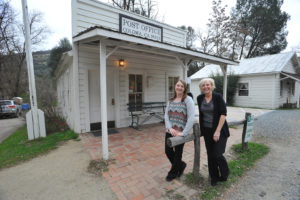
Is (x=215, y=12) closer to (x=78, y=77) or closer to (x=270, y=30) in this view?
(x=270, y=30)

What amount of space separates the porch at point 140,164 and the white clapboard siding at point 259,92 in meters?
8.87

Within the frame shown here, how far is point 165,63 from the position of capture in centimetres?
663

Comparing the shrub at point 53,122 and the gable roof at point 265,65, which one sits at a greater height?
the gable roof at point 265,65

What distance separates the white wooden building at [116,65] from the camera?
442 cm

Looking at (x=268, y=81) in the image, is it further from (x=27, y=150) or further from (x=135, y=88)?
(x=27, y=150)

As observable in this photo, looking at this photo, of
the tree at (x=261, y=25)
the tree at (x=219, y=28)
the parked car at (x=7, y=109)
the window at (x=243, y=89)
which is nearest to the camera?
the parked car at (x=7, y=109)

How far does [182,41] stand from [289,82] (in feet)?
38.4

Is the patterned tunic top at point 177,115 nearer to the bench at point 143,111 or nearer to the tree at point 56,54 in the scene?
the bench at point 143,111

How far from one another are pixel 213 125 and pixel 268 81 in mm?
12028

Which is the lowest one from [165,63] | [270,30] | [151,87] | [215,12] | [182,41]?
[151,87]

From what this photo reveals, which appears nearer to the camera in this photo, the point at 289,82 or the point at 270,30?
the point at 289,82

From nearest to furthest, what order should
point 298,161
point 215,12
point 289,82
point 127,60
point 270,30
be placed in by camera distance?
point 298,161 < point 127,60 < point 289,82 < point 215,12 < point 270,30

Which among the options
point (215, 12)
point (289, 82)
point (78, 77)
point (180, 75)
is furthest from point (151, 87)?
point (215, 12)

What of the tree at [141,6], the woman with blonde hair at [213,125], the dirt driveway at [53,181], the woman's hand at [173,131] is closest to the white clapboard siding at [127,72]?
the dirt driveway at [53,181]
